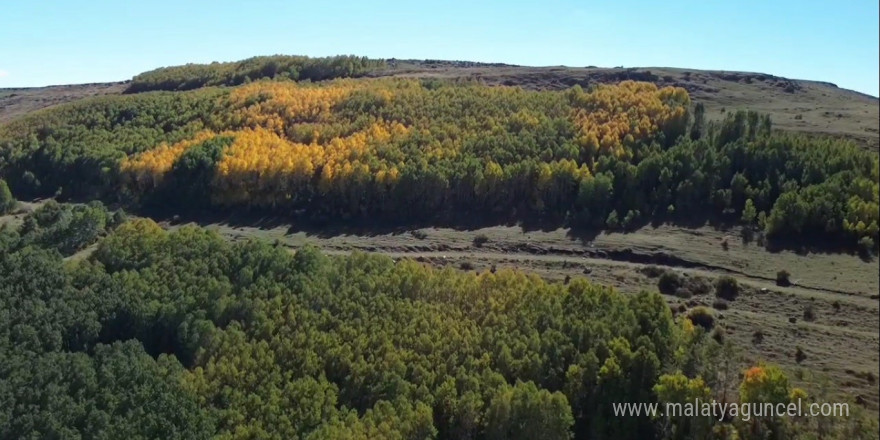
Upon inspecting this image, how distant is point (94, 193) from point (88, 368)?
9214 cm

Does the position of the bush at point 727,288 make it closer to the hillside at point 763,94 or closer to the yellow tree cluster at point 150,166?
the hillside at point 763,94

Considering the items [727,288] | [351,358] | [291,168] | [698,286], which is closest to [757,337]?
[727,288]

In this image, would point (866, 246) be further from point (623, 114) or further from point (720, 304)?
point (623, 114)

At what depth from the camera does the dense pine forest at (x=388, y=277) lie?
7275 cm

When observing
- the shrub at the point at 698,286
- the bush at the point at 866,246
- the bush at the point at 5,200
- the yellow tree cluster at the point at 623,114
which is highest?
the yellow tree cluster at the point at 623,114

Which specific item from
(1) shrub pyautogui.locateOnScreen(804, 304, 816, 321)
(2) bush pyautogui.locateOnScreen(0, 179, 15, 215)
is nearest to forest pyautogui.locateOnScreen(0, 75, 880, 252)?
(2) bush pyautogui.locateOnScreen(0, 179, 15, 215)

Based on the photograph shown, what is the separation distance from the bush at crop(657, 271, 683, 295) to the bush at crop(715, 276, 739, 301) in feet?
17.7

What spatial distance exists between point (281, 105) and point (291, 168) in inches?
1559

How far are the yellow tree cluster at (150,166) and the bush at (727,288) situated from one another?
390 feet

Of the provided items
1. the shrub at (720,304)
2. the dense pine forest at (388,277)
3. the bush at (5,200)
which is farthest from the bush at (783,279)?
the bush at (5,200)

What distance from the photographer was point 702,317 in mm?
90062

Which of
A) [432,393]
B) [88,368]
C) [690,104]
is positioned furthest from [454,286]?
[690,104]

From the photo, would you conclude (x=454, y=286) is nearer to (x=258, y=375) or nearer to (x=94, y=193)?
(x=258, y=375)

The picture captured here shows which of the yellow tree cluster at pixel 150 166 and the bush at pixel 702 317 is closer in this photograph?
the bush at pixel 702 317
